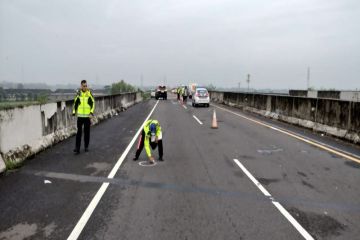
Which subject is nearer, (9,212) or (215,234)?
(215,234)

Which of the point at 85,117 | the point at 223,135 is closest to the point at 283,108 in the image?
the point at 223,135

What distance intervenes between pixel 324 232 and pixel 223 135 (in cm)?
1008

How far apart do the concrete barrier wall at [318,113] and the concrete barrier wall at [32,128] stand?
34.0 ft

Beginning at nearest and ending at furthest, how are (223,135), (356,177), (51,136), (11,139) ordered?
1. (356,177)
2. (11,139)
3. (51,136)
4. (223,135)

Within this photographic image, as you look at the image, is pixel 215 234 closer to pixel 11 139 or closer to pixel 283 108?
pixel 11 139

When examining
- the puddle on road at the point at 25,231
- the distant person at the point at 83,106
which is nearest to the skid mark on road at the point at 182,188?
the puddle on road at the point at 25,231

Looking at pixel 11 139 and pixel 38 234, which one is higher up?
pixel 11 139

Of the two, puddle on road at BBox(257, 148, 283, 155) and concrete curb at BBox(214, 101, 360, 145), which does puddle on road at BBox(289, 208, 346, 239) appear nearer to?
puddle on road at BBox(257, 148, 283, 155)

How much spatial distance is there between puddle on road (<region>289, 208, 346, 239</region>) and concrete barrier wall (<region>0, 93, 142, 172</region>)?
21.0ft

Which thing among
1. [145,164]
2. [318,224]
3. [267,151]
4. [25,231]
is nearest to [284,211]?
[318,224]

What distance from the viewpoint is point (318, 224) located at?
532cm

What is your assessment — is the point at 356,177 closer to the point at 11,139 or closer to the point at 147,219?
the point at 147,219

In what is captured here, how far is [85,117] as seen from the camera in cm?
1127

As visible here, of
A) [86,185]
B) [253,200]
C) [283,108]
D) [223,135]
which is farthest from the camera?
[283,108]
